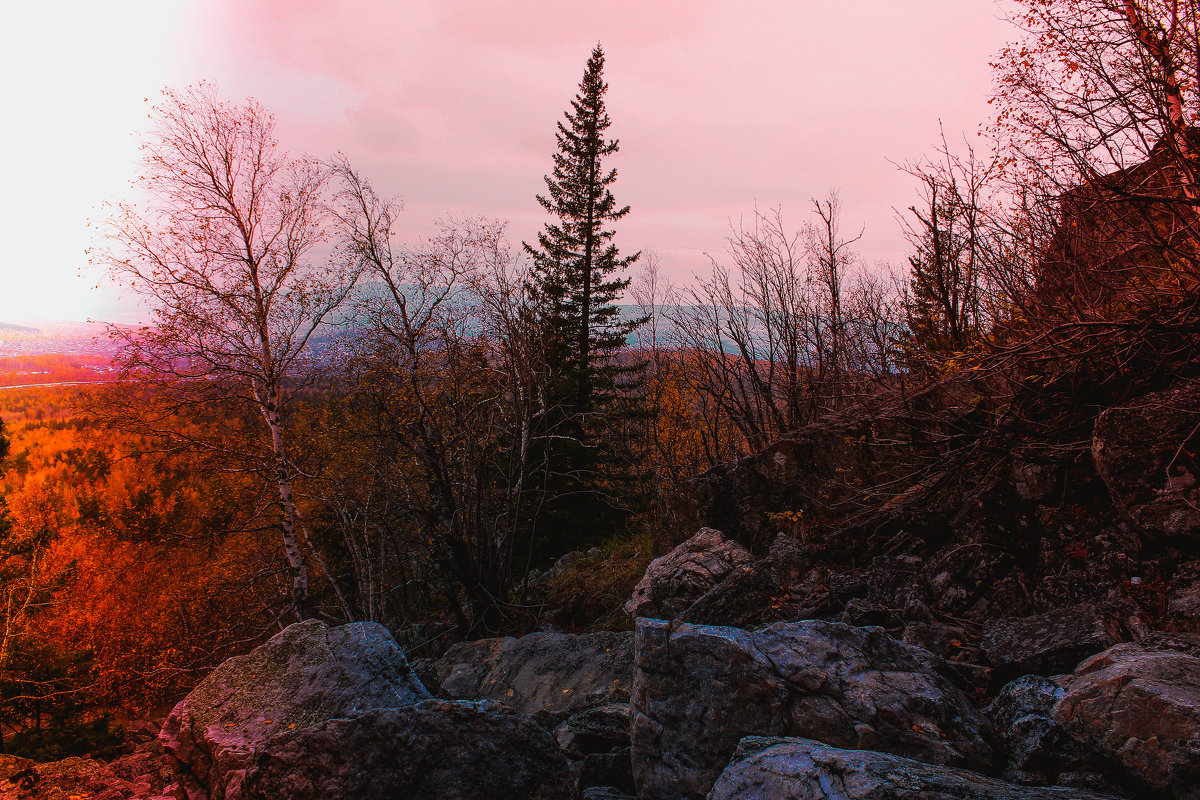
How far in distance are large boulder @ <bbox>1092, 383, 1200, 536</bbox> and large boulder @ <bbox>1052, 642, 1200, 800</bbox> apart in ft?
5.16

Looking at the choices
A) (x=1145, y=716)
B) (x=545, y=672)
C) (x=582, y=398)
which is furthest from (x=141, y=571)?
(x=1145, y=716)

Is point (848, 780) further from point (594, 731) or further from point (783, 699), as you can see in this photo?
point (594, 731)

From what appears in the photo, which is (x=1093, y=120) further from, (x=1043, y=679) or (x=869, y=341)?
(x=869, y=341)

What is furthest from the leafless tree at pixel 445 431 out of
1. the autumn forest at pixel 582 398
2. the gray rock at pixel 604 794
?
the gray rock at pixel 604 794

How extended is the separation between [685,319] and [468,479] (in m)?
5.90

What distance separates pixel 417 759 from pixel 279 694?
2762 millimetres

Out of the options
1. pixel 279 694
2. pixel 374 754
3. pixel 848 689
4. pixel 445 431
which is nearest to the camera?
pixel 374 754

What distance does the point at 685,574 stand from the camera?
267 inches

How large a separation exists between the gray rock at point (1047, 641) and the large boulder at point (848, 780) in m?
1.61

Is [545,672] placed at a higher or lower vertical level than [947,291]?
lower

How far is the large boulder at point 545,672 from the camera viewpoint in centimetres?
607

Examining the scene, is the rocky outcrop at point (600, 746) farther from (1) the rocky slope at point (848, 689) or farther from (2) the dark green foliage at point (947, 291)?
(2) the dark green foliage at point (947, 291)

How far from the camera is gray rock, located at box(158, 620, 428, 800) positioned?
450 cm

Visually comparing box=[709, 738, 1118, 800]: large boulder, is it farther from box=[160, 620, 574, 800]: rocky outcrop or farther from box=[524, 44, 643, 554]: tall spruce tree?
box=[524, 44, 643, 554]: tall spruce tree
